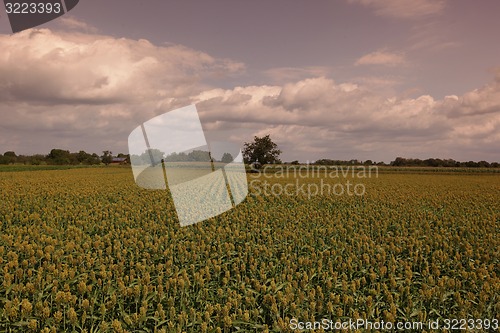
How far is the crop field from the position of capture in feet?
18.3

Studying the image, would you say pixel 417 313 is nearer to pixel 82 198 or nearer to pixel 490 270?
pixel 490 270

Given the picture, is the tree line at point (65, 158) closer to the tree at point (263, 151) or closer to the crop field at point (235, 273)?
the tree at point (263, 151)

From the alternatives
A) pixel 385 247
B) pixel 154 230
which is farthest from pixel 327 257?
pixel 154 230

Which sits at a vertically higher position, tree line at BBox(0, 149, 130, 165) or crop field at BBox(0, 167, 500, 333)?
tree line at BBox(0, 149, 130, 165)

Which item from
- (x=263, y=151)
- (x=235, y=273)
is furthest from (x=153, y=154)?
(x=263, y=151)

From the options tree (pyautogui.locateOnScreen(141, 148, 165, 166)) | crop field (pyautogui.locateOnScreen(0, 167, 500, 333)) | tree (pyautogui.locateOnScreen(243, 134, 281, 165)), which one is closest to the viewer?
crop field (pyautogui.locateOnScreen(0, 167, 500, 333))

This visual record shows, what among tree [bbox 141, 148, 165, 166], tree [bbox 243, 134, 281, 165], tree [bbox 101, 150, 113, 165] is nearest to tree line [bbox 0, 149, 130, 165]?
tree [bbox 101, 150, 113, 165]

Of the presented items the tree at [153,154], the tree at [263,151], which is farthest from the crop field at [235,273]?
the tree at [263,151]

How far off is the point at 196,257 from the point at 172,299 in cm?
232

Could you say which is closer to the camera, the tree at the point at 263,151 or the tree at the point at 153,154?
the tree at the point at 153,154

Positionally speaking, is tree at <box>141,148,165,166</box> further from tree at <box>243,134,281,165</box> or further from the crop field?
tree at <box>243,134,281,165</box>

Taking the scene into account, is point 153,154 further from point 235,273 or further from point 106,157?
point 106,157

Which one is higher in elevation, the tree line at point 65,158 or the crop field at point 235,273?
the tree line at point 65,158

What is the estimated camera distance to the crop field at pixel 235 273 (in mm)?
5566
